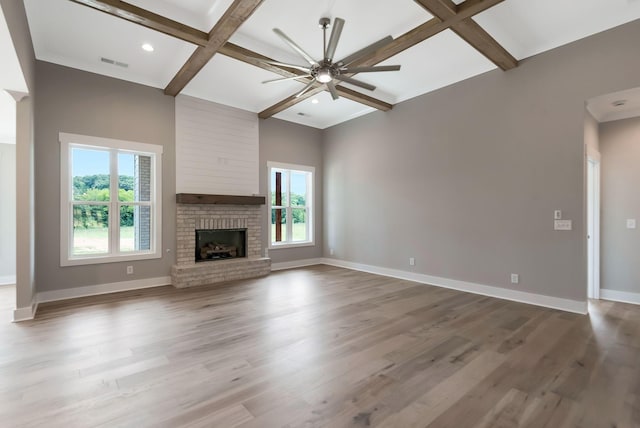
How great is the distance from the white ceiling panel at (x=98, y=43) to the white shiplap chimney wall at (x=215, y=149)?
0.83 meters

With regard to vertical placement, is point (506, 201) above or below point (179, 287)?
above

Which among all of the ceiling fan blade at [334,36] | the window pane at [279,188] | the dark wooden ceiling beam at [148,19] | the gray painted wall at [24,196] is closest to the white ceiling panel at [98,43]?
the gray painted wall at [24,196]

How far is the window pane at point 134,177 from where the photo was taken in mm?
4988

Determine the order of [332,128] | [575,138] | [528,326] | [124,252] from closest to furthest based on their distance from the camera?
[528,326] → [575,138] → [124,252] → [332,128]

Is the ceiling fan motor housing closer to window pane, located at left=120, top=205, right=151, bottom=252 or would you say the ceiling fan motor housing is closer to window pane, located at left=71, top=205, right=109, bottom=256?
window pane, located at left=120, top=205, right=151, bottom=252

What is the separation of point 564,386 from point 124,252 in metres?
5.66

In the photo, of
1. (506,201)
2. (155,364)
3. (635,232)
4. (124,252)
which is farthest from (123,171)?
(635,232)

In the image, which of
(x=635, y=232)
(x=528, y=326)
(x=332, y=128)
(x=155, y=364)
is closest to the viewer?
(x=155, y=364)

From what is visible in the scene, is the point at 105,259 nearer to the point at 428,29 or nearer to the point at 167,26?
the point at 167,26

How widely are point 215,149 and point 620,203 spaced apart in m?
6.55

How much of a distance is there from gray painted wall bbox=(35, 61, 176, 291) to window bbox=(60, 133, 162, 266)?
0.31 feet

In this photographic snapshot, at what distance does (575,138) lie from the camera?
3.80 meters

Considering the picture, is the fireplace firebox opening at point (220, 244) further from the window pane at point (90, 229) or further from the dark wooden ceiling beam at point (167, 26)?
the dark wooden ceiling beam at point (167, 26)

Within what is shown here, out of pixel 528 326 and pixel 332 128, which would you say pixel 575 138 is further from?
pixel 332 128
